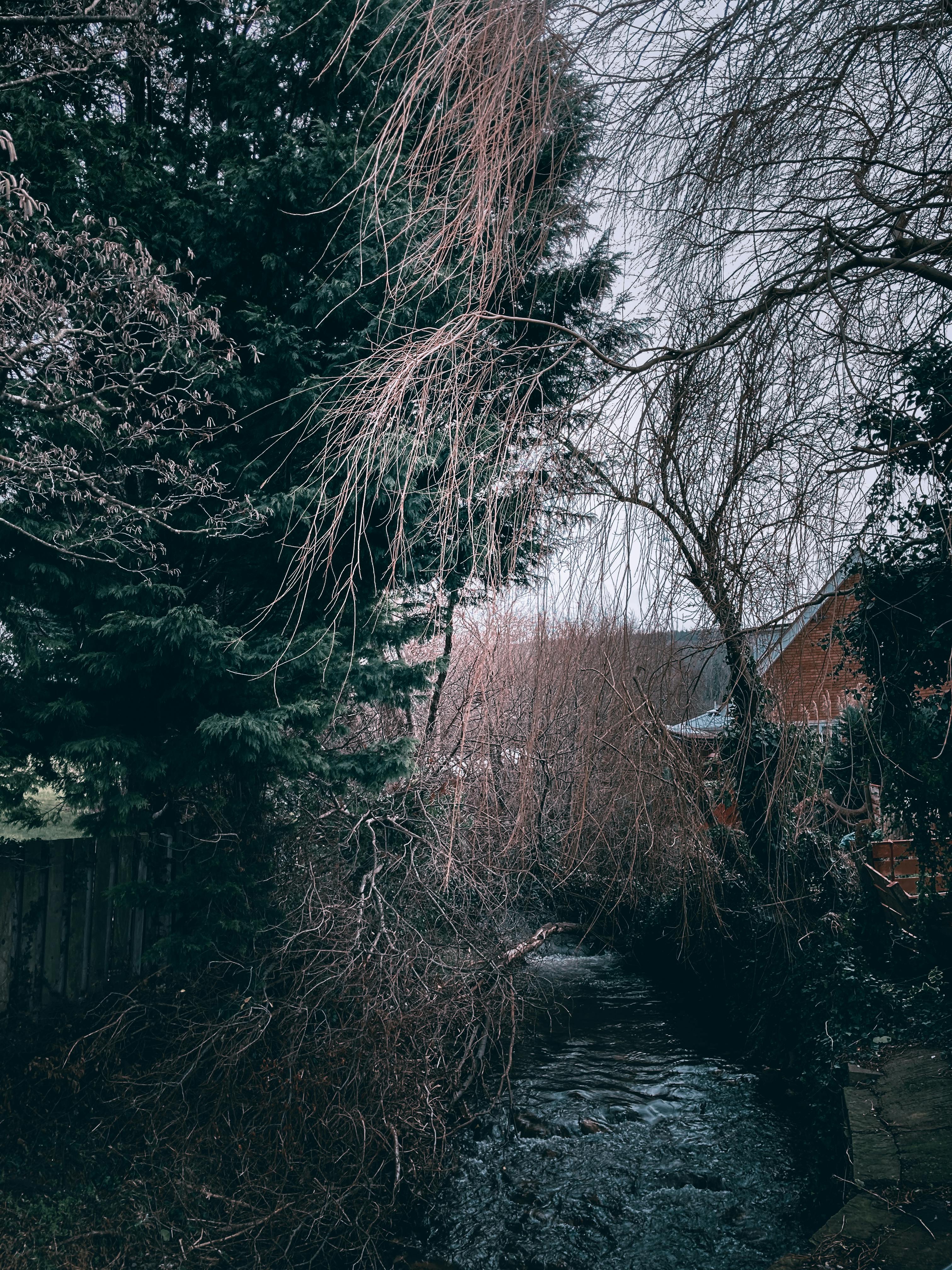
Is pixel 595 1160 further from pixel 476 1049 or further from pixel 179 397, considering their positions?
pixel 179 397

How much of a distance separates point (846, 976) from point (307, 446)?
5.52 meters

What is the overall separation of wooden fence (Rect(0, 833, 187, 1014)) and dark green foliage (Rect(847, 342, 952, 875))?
5101 millimetres

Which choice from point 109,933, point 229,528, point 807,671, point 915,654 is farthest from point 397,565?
point 109,933

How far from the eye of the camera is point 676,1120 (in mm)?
5777

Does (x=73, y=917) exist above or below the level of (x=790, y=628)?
below

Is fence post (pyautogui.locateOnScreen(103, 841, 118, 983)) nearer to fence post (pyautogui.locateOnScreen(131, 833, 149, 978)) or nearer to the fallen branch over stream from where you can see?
fence post (pyautogui.locateOnScreen(131, 833, 149, 978))

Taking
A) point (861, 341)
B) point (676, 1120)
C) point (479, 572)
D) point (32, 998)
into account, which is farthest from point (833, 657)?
point (32, 998)

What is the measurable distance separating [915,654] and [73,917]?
6.26 metres

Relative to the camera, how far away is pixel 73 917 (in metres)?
6.02

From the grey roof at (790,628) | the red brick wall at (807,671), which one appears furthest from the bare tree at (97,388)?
the red brick wall at (807,671)

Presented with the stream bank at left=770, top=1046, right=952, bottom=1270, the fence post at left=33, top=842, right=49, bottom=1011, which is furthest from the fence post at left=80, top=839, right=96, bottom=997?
the stream bank at left=770, top=1046, right=952, bottom=1270

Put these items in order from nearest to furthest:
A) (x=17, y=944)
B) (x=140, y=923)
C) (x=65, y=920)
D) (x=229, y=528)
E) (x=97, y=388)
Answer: (x=97, y=388) → (x=17, y=944) → (x=229, y=528) → (x=65, y=920) → (x=140, y=923)

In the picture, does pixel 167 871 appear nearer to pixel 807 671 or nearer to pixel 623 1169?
pixel 623 1169

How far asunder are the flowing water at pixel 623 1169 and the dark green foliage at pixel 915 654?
2348 millimetres
